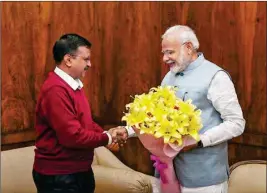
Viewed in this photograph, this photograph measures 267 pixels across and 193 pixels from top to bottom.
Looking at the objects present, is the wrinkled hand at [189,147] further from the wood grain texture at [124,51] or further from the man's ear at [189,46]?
the wood grain texture at [124,51]

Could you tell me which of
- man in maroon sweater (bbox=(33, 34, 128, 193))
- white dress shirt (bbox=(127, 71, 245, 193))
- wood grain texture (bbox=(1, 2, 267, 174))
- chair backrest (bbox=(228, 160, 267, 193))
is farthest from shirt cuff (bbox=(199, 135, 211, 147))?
wood grain texture (bbox=(1, 2, 267, 174))

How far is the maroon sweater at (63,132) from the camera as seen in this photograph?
2.21m

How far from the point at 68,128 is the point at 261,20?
5.23 ft

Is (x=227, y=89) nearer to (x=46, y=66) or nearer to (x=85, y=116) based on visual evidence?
(x=85, y=116)

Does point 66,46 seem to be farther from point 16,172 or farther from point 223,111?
point 16,172

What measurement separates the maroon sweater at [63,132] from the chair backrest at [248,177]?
3.49 feet

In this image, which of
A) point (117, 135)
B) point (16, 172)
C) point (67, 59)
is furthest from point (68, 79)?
point (16, 172)

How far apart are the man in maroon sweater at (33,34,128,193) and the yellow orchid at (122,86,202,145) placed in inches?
11.1

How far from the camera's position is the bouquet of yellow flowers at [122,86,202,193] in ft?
6.81

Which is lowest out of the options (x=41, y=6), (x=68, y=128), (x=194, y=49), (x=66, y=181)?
(x=66, y=181)

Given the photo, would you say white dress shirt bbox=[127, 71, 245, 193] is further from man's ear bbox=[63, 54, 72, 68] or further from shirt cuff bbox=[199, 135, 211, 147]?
man's ear bbox=[63, 54, 72, 68]

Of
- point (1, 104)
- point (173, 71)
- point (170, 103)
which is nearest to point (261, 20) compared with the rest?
point (173, 71)

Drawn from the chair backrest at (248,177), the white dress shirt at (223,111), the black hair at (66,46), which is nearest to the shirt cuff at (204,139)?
the white dress shirt at (223,111)

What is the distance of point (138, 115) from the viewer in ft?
6.98
